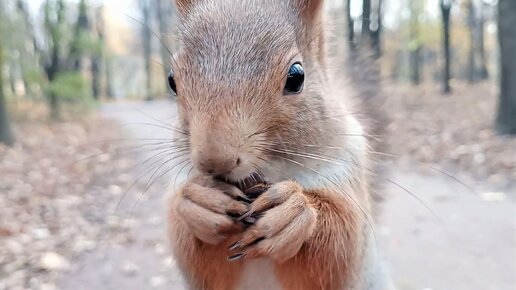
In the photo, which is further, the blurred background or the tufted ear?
the blurred background

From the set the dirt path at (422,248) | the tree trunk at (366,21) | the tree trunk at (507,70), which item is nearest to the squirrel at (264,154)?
the tree trunk at (366,21)

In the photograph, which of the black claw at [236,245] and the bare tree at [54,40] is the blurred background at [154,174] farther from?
the black claw at [236,245]

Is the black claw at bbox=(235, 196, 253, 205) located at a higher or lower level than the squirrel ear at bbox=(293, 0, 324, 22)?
lower

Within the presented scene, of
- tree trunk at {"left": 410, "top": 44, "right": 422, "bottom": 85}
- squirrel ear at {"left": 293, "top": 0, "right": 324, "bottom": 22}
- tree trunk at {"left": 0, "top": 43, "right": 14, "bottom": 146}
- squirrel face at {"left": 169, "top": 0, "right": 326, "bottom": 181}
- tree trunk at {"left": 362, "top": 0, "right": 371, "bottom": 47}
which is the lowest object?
tree trunk at {"left": 0, "top": 43, "right": 14, "bottom": 146}

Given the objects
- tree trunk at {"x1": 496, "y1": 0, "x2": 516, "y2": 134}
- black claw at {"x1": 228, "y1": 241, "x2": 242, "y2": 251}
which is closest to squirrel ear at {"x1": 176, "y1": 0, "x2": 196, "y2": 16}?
black claw at {"x1": 228, "y1": 241, "x2": 242, "y2": 251}

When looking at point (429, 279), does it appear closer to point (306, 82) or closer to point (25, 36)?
point (306, 82)

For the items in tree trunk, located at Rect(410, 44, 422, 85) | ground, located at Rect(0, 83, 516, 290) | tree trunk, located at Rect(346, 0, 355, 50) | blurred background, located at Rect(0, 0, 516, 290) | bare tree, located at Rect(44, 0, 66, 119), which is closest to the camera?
tree trunk, located at Rect(346, 0, 355, 50)

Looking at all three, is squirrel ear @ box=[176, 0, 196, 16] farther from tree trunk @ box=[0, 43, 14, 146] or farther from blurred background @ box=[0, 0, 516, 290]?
tree trunk @ box=[0, 43, 14, 146]
